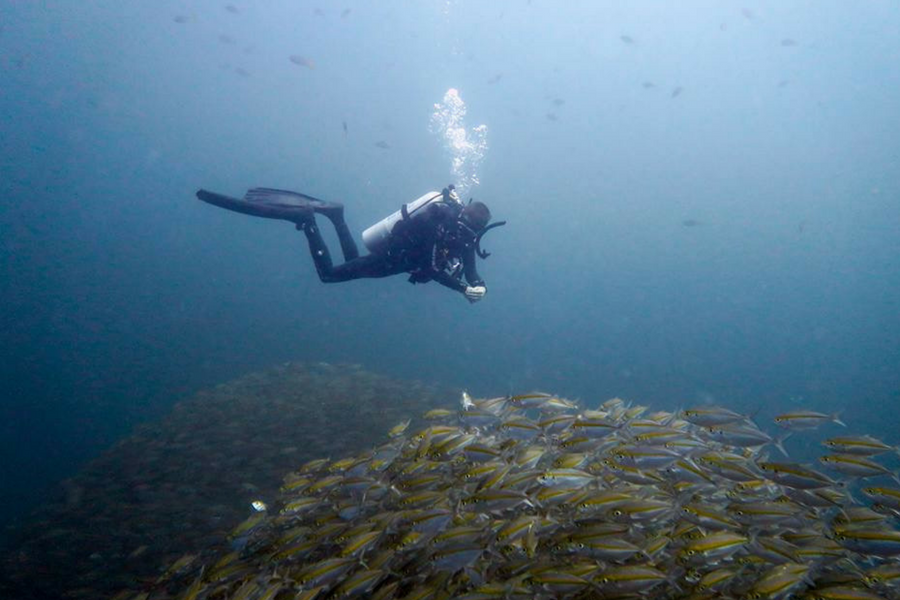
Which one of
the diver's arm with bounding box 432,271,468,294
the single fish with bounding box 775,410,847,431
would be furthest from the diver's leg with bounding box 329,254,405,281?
the single fish with bounding box 775,410,847,431

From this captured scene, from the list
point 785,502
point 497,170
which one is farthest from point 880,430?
point 497,170

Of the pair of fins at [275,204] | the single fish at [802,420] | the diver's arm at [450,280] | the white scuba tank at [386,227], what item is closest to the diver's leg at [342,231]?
the pair of fins at [275,204]

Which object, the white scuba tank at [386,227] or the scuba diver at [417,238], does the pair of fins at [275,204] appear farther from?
the white scuba tank at [386,227]

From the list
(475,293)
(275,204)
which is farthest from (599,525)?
(275,204)

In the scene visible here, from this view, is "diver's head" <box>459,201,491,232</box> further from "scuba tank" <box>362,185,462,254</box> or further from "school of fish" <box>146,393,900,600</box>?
"school of fish" <box>146,393,900,600</box>

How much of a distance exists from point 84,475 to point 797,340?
122 meters

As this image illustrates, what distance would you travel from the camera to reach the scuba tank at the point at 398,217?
9.09m

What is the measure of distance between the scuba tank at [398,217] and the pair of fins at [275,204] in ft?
4.91

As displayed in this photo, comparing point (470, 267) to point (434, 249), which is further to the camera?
point (470, 267)

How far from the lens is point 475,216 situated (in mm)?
8555

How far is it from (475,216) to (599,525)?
6.38m

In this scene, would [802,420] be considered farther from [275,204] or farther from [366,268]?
[275,204]

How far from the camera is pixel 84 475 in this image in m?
11.5

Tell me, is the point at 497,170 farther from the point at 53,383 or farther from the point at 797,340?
the point at 53,383
